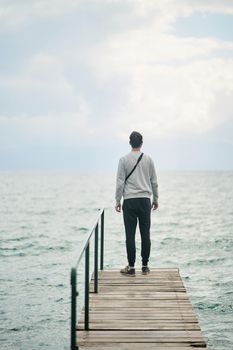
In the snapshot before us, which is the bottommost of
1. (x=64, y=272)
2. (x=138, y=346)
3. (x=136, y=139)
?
(x=64, y=272)

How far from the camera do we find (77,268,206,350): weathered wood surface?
480 centimetres

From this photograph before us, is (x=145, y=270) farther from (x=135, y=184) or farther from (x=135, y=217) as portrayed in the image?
(x=135, y=184)

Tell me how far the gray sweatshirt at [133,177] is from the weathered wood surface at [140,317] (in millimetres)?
1247

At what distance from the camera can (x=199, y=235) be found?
1107 inches

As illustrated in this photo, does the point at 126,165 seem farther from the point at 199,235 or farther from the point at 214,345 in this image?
the point at 199,235

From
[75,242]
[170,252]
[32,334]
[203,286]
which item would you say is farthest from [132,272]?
[75,242]

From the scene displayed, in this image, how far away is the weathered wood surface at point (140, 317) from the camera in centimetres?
480

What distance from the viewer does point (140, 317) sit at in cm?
557

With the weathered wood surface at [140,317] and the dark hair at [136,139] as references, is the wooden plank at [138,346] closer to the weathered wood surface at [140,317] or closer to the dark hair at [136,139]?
the weathered wood surface at [140,317]

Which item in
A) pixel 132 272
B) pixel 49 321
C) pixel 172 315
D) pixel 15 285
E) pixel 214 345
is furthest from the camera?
pixel 15 285

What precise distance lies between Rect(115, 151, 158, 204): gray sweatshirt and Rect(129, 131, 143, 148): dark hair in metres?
0.12

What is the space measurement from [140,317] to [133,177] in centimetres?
212

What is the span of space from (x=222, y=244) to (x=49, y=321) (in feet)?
50.3

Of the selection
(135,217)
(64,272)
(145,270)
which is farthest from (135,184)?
(64,272)
